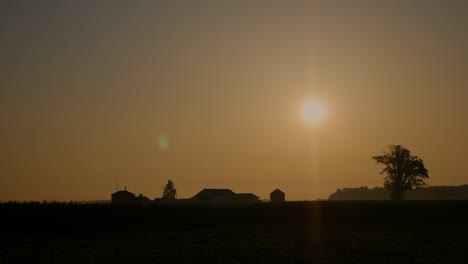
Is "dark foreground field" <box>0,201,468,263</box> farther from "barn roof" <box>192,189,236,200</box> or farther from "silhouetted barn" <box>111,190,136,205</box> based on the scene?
"barn roof" <box>192,189,236,200</box>

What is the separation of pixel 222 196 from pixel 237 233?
86.1 m

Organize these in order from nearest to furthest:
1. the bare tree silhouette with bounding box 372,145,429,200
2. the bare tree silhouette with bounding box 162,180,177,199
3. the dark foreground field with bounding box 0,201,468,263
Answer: the dark foreground field with bounding box 0,201,468,263 → the bare tree silhouette with bounding box 372,145,429,200 → the bare tree silhouette with bounding box 162,180,177,199

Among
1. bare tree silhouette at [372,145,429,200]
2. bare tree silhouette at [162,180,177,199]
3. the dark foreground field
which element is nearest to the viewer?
the dark foreground field

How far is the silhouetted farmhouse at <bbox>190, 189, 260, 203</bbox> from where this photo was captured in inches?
5364

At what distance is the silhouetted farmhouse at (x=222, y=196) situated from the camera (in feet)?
447

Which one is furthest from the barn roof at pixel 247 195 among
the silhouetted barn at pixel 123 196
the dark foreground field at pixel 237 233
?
the dark foreground field at pixel 237 233

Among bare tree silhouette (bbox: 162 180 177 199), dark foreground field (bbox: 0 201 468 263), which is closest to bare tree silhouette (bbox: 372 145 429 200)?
dark foreground field (bbox: 0 201 468 263)

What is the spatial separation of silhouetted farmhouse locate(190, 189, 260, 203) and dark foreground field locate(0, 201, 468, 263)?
62.2 metres

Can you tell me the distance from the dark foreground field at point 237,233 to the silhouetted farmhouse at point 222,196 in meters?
62.2

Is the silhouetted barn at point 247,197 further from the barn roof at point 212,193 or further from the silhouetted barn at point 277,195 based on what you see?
the silhouetted barn at point 277,195

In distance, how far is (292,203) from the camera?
2936 inches

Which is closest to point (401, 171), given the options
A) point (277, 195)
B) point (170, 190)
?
point (277, 195)

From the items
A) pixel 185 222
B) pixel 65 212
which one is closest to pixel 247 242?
pixel 185 222

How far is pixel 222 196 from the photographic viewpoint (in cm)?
13850
